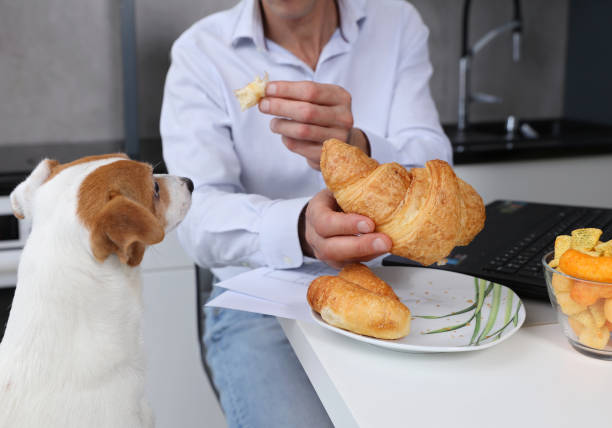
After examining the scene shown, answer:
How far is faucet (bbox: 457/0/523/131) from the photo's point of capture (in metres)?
2.23

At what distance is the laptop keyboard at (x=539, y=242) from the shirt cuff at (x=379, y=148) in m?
0.34

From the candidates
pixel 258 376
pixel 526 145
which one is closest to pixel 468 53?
pixel 526 145

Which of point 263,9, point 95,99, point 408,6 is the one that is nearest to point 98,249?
point 263,9

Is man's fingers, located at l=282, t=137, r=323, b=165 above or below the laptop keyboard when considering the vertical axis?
above

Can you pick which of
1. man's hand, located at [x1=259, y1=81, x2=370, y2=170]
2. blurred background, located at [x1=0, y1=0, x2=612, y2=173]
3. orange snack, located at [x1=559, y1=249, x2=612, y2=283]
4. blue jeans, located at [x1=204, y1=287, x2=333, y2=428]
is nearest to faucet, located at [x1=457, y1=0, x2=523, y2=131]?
blurred background, located at [x1=0, y1=0, x2=612, y2=173]

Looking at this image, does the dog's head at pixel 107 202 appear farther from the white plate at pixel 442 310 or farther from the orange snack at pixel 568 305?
the orange snack at pixel 568 305

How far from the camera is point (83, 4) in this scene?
2100 millimetres

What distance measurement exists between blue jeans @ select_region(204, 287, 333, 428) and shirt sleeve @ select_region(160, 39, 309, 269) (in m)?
0.12

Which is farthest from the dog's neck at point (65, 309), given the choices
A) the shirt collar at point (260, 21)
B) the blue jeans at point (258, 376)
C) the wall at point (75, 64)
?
the wall at point (75, 64)

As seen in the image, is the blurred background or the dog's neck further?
the blurred background

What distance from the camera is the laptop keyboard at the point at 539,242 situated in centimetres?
85

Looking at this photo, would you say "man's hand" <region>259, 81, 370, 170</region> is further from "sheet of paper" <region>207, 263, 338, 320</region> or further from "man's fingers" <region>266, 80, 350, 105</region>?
"sheet of paper" <region>207, 263, 338, 320</region>

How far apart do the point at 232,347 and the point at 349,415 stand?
569 mm

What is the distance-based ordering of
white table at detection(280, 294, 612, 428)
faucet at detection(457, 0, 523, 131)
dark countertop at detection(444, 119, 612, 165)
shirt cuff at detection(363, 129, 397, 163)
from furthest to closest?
faucet at detection(457, 0, 523, 131) < dark countertop at detection(444, 119, 612, 165) < shirt cuff at detection(363, 129, 397, 163) < white table at detection(280, 294, 612, 428)
